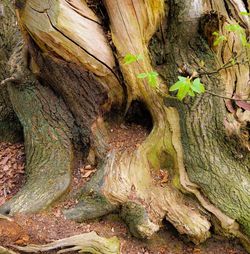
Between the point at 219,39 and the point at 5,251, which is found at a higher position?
the point at 219,39

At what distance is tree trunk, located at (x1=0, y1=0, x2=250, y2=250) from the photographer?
3.26 meters

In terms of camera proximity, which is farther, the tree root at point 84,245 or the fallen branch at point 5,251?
the tree root at point 84,245

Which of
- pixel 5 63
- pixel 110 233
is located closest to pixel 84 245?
pixel 110 233

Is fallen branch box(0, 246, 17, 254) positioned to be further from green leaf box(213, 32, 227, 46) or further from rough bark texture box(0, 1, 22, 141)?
green leaf box(213, 32, 227, 46)

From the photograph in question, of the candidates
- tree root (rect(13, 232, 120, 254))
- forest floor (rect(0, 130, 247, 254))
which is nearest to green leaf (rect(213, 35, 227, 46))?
forest floor (rect(0, 130, 247, 254))

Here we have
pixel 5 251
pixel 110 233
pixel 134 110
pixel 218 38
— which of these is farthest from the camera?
pixel 134 110

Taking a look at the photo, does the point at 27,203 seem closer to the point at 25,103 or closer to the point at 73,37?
the point at 25,103

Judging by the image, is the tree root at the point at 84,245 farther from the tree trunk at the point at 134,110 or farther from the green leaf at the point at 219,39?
the green leaf at the point at 219,39

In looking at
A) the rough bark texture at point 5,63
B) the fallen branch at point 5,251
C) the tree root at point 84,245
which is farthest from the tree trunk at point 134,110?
the fallen branch at point 5,251

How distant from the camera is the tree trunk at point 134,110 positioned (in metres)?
3.26

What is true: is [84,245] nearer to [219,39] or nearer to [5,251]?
[5,251]

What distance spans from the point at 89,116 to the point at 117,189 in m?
0.88

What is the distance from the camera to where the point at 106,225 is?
332 centimetres

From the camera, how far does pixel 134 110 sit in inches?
154
